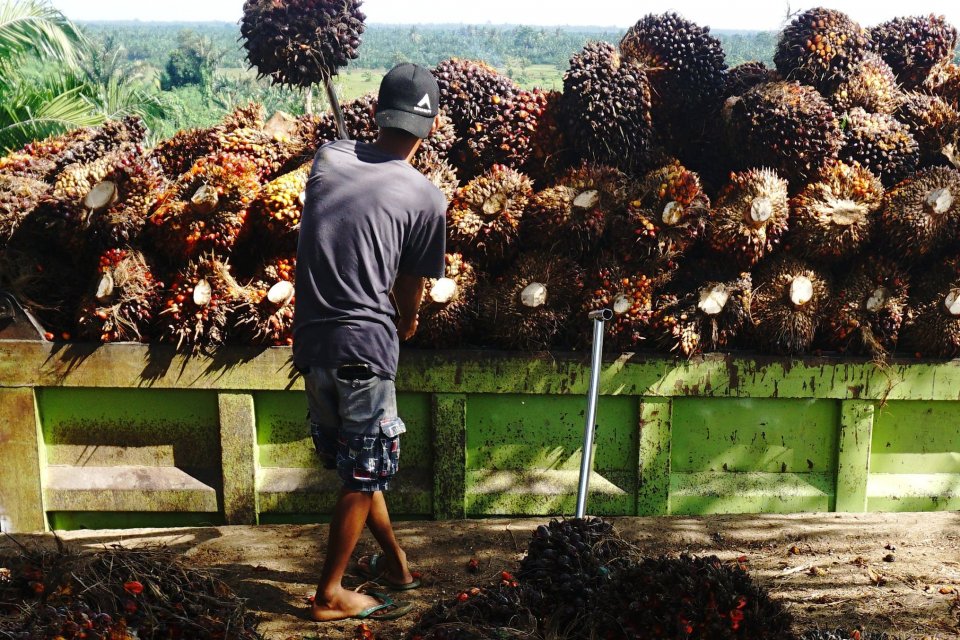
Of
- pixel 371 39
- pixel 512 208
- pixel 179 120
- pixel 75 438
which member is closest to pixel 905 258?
pixel 512 208

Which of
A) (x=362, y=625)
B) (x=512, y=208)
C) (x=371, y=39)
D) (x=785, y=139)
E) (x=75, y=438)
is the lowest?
(x=362, y=625)

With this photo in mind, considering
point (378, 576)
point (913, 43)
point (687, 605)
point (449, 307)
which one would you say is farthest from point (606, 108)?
point (687, 605)

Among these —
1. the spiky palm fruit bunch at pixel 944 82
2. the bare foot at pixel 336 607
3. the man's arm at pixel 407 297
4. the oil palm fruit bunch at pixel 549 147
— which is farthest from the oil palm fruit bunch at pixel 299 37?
the spiky palm fruit bunch at pixel 944 82

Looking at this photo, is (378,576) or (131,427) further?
(131,427)

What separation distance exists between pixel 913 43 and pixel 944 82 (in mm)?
274

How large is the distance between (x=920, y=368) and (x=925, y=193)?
0.78 meters

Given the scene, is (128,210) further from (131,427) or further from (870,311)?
(870,311)

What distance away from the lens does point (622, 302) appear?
3707 mm

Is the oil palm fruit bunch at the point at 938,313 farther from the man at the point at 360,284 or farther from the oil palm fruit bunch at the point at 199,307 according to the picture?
the oil palm fruit bunch at the point at 199,307

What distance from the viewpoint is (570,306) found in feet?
12.3

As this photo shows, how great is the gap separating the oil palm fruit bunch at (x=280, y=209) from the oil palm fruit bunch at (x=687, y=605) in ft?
7.18

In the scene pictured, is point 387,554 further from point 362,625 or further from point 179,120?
point 179,120

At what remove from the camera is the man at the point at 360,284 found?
107 inches

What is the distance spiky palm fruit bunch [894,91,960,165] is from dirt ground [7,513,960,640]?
1.79 m
